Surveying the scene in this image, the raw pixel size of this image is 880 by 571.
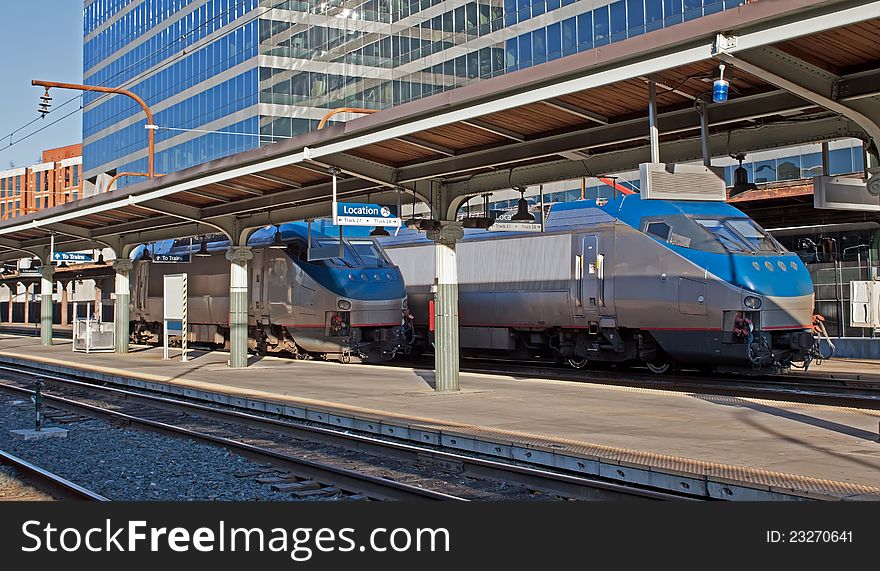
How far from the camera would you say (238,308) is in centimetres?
2302

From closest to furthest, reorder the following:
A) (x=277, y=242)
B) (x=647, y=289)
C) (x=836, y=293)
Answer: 1. (x=647, y=289)
2. (x=277, y=242)
3. (x=836, y=293)

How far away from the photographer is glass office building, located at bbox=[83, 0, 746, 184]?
46.0m

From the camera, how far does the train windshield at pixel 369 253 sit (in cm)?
2376

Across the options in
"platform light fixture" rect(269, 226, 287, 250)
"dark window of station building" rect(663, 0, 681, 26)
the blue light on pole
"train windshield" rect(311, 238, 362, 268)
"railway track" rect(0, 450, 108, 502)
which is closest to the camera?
"railway track" rect(0, 450, 108, 502)

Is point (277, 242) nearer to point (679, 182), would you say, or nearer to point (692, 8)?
point (679, 182)

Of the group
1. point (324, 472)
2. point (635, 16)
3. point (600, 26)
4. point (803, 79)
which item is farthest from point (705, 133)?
point (600, 26)

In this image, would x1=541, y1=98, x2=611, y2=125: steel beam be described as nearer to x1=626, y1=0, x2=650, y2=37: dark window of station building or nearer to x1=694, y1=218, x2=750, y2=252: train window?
x1=694, y1=218, x2=750, y2=252: train window

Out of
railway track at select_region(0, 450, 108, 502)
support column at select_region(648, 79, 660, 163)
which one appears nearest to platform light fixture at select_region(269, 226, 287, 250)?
railway track at select_region(0, 450, 108, 502)

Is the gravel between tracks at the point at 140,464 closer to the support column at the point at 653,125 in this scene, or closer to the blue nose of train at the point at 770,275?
the support column at the point at 653,125

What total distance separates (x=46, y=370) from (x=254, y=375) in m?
8.08

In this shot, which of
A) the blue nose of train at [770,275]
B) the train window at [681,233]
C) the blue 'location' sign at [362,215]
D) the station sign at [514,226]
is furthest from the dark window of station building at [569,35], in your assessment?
the blue 'location' sign at [362,215]

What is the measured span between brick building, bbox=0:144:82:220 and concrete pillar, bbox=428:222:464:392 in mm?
73120

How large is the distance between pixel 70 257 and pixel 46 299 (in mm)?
6217

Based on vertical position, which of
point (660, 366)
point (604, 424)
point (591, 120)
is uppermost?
point (591, 120)
